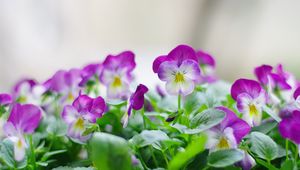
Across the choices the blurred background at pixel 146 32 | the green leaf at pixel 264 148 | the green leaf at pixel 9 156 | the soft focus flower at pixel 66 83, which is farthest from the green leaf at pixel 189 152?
the blurred background at pixel 146 32

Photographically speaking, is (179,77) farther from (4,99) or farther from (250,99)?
(4,99)

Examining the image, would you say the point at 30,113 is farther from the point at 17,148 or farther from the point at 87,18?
the point at 87,18

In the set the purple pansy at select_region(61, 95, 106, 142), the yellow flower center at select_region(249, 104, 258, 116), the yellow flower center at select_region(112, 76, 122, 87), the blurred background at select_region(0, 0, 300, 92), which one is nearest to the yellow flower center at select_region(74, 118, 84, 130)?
the purple pansy at select_region(61, 95, 106, 142)

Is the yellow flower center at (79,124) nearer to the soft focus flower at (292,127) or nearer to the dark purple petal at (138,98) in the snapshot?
the dark purple petal at (138,98)

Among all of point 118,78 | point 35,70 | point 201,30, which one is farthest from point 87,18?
point 118,78

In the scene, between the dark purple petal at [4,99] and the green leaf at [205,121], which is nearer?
the green leaf at [205,121]

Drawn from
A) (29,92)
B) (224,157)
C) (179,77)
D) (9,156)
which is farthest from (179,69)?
(29,92)

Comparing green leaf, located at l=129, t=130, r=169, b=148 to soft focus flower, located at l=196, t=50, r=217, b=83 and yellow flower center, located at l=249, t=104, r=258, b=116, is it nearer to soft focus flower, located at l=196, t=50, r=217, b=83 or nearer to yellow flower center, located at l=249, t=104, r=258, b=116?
yellow flower center, located at l=249, t=104, r=258, b=116
